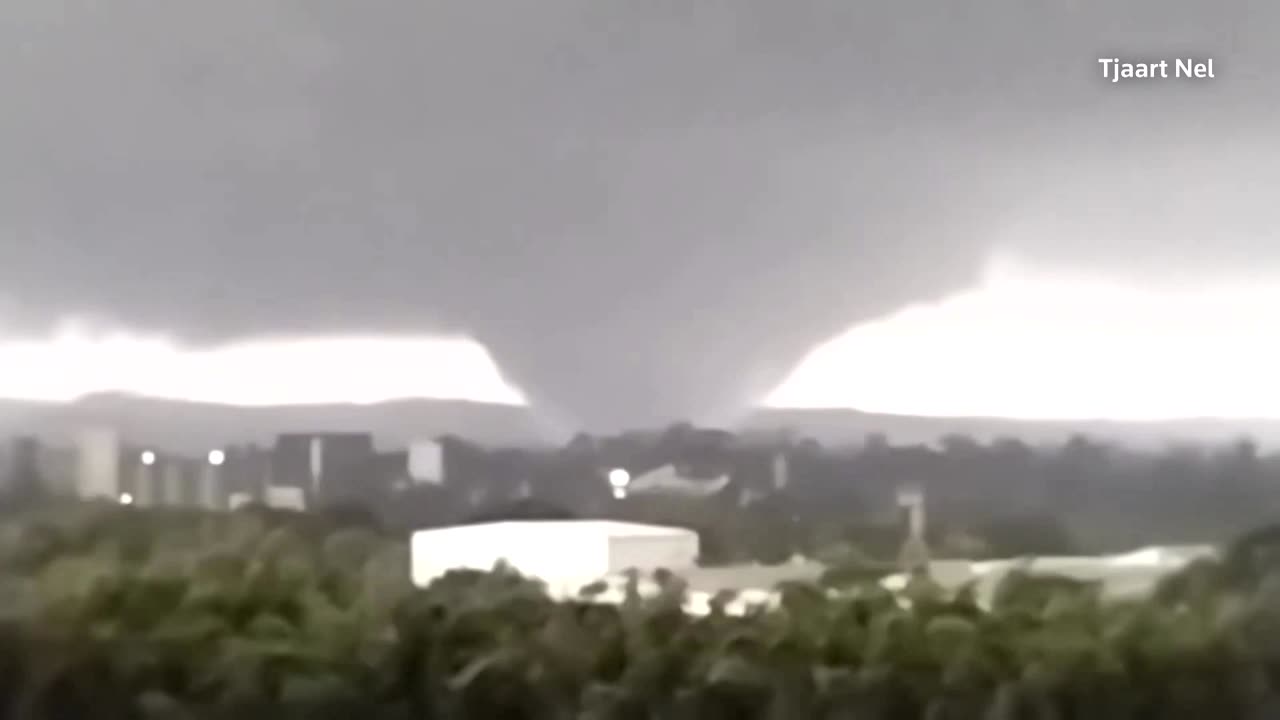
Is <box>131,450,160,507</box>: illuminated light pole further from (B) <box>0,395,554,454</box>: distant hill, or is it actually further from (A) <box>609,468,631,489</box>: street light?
(A) <box>609,468,631,489</box>: street light

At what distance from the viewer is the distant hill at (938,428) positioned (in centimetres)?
85

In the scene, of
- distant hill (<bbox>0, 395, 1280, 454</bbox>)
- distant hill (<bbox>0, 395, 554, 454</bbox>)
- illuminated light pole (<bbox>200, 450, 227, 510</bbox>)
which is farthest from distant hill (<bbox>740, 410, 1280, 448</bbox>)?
illuminated light pole (<bbox>200, 450, 227, 510</bbox>)

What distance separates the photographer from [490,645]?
0.81 meters

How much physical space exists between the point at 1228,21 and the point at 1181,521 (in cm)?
31

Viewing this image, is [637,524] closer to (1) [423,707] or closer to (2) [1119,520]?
(1) [423,707]

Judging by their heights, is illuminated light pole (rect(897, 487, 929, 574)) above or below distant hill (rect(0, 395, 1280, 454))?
below

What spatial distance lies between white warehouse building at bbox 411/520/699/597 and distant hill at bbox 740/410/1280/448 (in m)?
0.09

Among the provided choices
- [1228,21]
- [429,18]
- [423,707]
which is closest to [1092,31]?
[1228,21]

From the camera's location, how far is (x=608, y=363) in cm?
85

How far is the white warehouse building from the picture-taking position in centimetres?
82

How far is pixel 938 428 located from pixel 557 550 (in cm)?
24

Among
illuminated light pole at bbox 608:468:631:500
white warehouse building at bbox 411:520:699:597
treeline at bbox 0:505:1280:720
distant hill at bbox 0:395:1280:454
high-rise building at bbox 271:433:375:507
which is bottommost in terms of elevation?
treeline at bbox 0:505:1280:720

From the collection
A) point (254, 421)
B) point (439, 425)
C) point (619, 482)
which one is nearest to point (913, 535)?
point (619, 482)

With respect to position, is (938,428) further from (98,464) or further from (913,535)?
(98,464)
